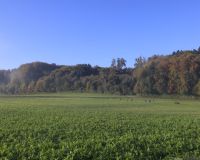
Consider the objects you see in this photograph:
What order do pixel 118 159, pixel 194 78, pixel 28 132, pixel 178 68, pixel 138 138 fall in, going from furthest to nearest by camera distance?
pixel 178 68
pixel 194 78
pixel 28 132
pixel 138 138
pixel 118 159

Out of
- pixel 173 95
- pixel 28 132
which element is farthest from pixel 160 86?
pixel 28 132

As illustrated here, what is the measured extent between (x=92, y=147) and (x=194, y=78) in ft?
416

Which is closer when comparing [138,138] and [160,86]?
[138,138]

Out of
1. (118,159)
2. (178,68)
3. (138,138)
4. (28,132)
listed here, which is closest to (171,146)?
(138,138)

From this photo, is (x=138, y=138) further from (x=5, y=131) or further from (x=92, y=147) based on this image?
(x=5, y=131)

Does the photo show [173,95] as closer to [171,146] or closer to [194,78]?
[194,78]

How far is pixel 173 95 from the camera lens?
148 m

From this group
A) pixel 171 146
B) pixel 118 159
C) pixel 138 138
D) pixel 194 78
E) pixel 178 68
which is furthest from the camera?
pixel 178 68

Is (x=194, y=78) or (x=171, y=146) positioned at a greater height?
(x=194, y=78)

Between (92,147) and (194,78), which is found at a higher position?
(194,78)

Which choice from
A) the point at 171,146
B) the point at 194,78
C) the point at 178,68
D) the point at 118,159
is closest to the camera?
the point at 118,159

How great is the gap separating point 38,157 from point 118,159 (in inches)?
138

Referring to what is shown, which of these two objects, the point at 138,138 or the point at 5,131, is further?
the point at 5,131

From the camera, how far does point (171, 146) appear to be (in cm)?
2281
